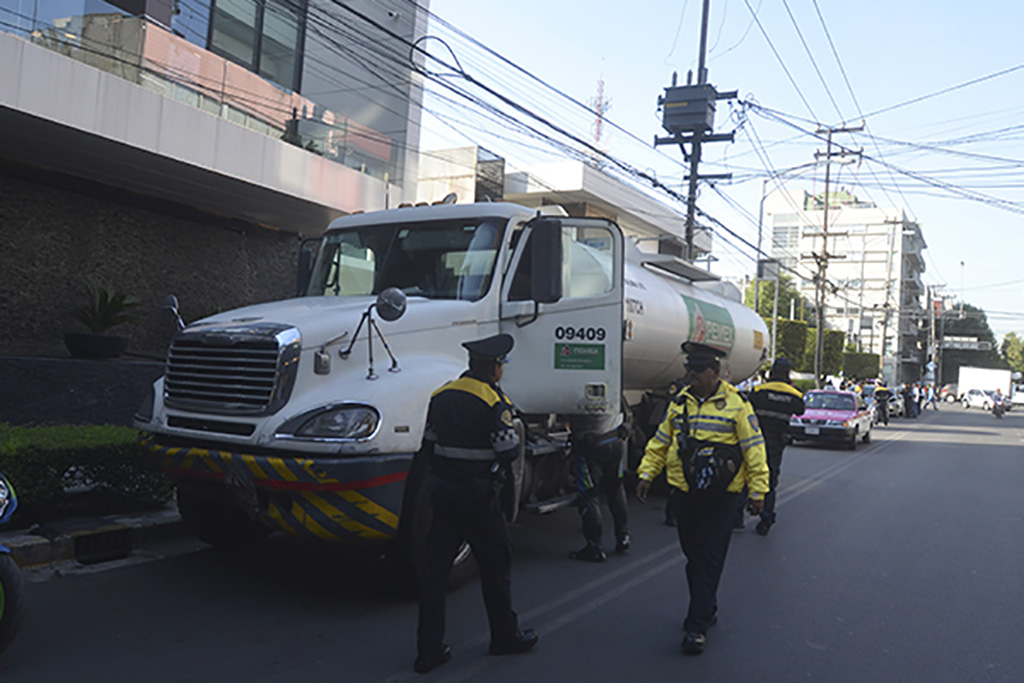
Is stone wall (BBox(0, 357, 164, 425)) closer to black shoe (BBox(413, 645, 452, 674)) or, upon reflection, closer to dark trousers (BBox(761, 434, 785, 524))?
black shoe (BBox(413, 645, 452, 674))

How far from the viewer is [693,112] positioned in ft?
66.6

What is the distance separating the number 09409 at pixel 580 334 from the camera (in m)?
6.79

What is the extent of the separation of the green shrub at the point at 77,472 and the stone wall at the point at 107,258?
17.0 ft

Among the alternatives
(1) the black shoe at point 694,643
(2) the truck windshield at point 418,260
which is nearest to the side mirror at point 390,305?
(2) the truck windshield at point 418,260

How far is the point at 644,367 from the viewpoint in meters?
9.30

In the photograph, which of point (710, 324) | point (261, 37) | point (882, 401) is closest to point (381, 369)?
point (710, 324)

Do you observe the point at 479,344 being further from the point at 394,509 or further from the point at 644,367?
the point at 644,367

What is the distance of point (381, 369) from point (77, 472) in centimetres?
285

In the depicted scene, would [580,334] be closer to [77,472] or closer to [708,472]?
[708,472]

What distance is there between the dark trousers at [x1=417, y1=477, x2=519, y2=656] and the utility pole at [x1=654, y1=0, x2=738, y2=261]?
637 inches

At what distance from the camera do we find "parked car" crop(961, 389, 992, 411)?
58438mm

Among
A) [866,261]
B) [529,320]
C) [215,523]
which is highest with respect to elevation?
[866,261]

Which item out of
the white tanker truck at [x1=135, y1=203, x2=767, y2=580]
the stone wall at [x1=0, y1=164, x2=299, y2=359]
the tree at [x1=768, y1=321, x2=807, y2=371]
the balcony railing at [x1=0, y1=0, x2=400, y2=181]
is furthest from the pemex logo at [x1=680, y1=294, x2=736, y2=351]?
the tree at [x1=768, y1=321, x2=807, y2=371]

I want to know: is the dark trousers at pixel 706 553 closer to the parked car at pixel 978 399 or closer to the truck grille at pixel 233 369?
the truck grille at pixel 233 369
